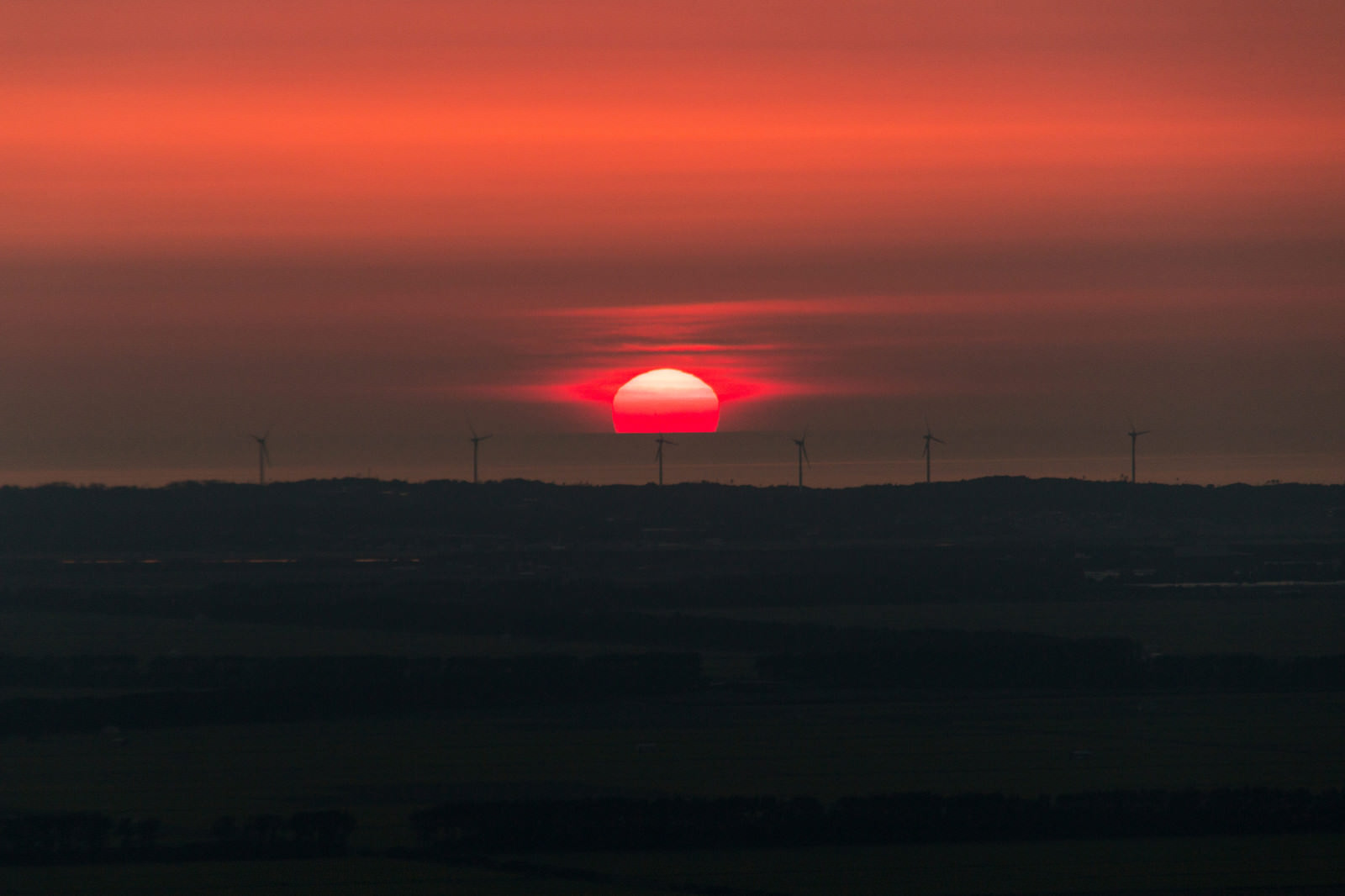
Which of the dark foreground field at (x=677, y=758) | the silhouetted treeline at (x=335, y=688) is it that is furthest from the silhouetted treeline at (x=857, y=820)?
the silhouetted treeline at (x=335, y=688)

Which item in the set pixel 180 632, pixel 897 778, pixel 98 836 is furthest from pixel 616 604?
pixel 98 836

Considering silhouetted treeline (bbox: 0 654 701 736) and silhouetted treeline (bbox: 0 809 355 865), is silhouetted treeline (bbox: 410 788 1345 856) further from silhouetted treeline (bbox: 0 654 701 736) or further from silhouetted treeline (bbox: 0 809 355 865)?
silhouetted treeline (bbox: 0 654 701 736)

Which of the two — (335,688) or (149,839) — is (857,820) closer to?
(149,839)

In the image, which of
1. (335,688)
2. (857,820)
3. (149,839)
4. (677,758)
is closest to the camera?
(149,839)

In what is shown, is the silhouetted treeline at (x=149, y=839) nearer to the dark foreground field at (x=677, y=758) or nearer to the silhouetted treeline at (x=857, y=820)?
the dark foreground field at (x=677, y=758)

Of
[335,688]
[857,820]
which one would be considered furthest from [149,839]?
[335,688]

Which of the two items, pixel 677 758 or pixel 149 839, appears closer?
pixel 149 839
